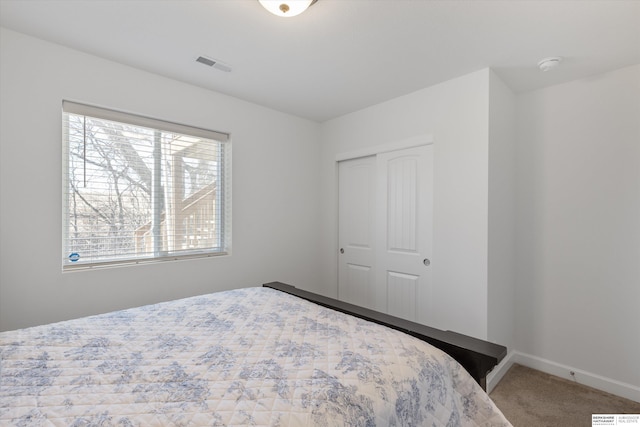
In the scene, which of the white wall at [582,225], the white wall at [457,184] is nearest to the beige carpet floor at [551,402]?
the white wall at [582,225]

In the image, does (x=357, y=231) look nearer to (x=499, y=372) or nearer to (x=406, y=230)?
(x=406, y=230)

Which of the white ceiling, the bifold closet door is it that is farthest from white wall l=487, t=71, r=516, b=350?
the bifold closet door

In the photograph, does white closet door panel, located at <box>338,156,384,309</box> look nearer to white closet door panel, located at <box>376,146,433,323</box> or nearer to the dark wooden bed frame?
white closet door panel, located at <box>376,146,433,323</box>

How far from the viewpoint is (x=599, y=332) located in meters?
2.30

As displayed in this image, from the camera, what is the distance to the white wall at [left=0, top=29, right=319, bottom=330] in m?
1.85

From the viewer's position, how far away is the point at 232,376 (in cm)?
102

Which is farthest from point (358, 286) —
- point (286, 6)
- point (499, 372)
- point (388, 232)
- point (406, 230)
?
point (286, 6)

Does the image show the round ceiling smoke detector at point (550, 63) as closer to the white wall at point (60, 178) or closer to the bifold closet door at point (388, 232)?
the bifold closet door at point (388, 232)

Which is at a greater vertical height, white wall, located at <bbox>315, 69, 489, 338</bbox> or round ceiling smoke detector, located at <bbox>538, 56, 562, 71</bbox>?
round ceiling smoke detector, located at <bbox>538, 56, 562, 71</bbox>

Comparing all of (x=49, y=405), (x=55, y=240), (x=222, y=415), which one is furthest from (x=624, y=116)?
(x=55, y=240)

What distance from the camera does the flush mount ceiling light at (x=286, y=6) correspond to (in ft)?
4.89

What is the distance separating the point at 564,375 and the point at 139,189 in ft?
12.3

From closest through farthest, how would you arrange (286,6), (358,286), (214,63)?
(286,6) < (214,63) < (358,286)

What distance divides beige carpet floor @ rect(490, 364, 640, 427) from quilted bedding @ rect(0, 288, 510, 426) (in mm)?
1224
